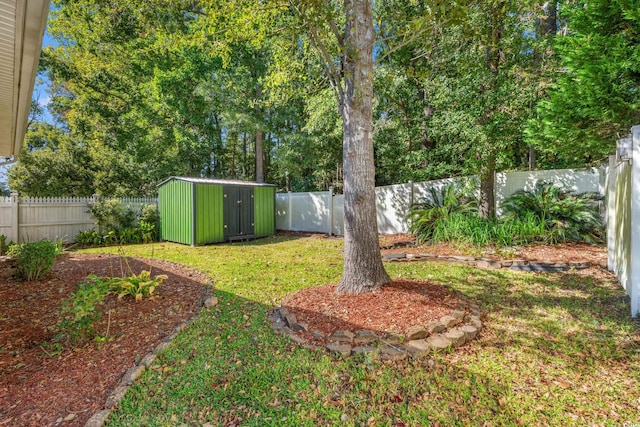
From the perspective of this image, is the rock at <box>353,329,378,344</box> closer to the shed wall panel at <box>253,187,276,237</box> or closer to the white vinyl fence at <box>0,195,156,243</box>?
the shed wall panel at <box>253,187,276,237</box>

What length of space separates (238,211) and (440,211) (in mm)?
5762

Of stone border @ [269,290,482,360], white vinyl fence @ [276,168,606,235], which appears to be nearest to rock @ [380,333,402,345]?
stone border @ [269,290,482,360]

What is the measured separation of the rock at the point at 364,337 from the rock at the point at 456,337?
2.09ft

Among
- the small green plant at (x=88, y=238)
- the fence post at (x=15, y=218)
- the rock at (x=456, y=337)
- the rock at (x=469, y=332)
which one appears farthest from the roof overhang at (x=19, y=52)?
the small green plant at (x=88, y=238)

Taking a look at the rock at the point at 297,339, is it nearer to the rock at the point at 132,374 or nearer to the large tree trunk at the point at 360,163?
the large tree trunk at the point at 360,163

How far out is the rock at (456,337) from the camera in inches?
A: 99.8

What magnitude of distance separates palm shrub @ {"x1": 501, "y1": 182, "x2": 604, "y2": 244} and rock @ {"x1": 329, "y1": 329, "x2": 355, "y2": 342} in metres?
5.13

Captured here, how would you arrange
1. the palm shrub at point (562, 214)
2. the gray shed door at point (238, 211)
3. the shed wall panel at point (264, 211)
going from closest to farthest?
the palm shrub at point (562, 214) < the gray shed door at point (238, 211) < the shed wall panel at point (264, 211)

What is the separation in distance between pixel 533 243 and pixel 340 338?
16.6ft

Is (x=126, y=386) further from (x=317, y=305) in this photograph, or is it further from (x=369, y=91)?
(x=369, y=91)

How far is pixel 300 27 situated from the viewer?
3.67 meters

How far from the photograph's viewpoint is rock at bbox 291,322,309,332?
2777mm

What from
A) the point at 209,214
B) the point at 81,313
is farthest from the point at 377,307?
the point at 209,214

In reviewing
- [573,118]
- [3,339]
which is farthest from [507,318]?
[3,339]
